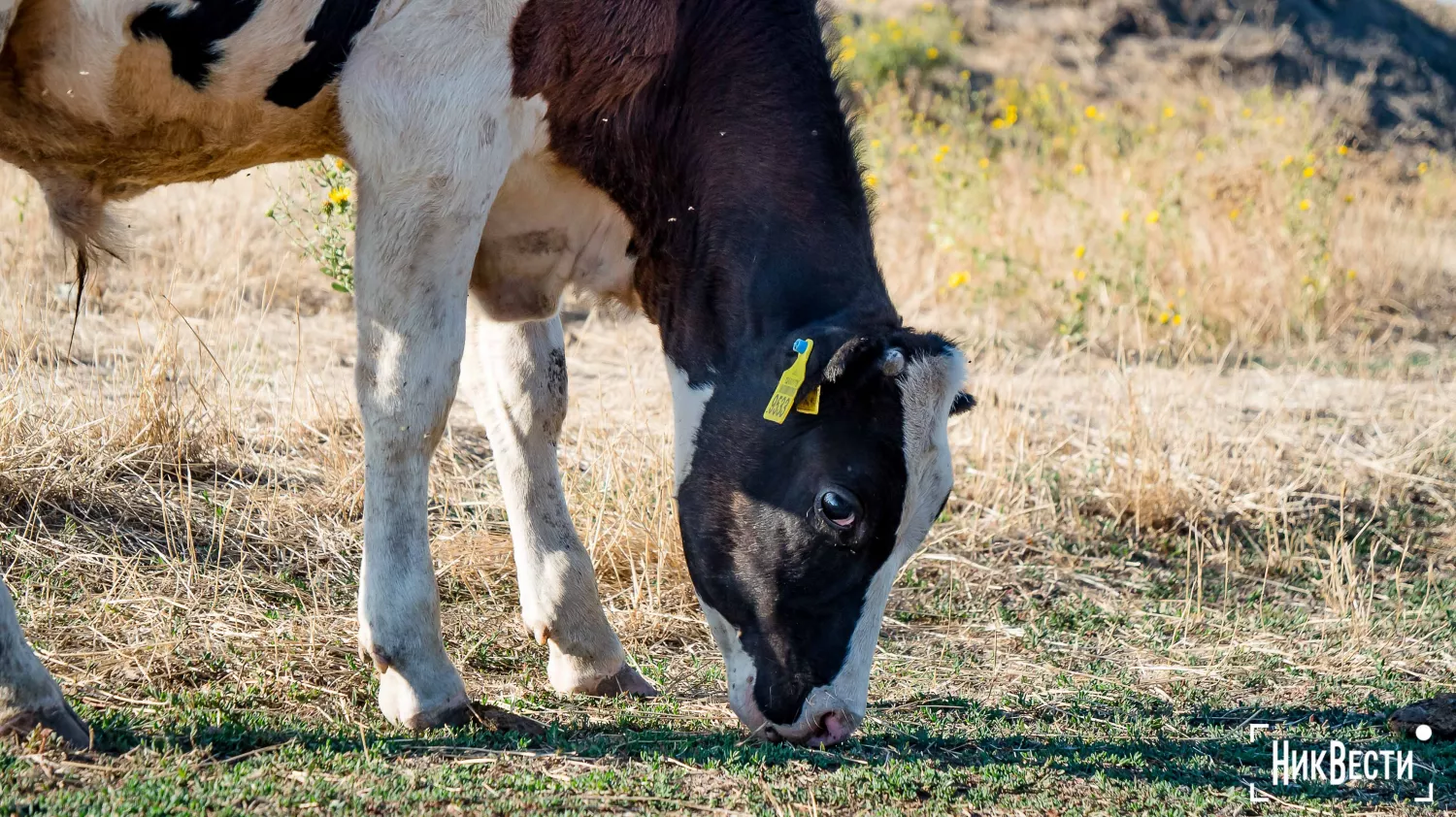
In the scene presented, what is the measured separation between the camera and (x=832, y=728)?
11.9ft

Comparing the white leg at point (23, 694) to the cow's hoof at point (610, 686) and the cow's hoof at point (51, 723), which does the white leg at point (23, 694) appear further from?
the cow's hoof at point (610, 686)

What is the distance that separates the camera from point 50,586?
4.54 meters

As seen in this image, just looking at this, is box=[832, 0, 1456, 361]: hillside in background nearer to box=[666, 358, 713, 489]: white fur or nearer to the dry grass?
the dry grass

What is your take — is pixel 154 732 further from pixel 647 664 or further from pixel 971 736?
pixel 971 736

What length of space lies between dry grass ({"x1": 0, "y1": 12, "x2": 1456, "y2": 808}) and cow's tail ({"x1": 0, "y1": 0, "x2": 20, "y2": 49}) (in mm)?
1646

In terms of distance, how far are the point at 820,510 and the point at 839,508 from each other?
0.05 metres

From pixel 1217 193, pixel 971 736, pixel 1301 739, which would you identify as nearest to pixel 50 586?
pixel 971 736

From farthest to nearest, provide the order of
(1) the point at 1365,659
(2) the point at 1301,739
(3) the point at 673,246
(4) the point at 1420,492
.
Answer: (4) the point at 1420,492
(1) the point at 1365,659
(2) the point at 1301,739
(3) the point at 673,246

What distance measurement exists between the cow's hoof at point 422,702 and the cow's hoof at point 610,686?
1.88 feet

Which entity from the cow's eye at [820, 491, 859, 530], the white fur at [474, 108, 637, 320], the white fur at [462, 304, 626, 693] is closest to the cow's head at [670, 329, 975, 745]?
the cow's eye at [820, 491, 859, 530]

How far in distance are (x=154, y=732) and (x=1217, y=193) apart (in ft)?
31.1

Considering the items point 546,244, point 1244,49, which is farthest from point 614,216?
point 1244,49

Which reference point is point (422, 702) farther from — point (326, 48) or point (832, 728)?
point (326, 48)

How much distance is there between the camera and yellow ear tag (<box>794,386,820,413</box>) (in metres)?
3.56
